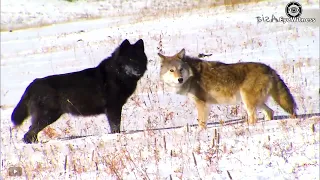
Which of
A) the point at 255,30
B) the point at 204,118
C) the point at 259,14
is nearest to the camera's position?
the point at 204,118

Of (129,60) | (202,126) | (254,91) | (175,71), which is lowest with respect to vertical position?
(202,126)

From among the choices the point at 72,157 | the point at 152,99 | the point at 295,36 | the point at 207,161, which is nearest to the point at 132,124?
the point at 152,99

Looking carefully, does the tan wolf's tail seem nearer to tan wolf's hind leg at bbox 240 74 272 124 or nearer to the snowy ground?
tan wolf's hind leg at bbox 240 74 272 124

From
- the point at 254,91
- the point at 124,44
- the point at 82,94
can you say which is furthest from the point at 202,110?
the point at 82,94

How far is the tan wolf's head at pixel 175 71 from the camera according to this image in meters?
8.15

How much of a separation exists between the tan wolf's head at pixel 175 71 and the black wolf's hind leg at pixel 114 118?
97 cm

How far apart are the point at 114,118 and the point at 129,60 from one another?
1.11 metres

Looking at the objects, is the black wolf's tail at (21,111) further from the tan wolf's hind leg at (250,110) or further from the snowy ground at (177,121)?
the tan wolf's hind leg at (250,110)

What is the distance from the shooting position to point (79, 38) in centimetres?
2059

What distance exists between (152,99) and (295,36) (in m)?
6.03

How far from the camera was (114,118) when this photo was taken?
28.0 ft

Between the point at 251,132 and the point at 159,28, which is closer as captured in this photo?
the point at 251,132

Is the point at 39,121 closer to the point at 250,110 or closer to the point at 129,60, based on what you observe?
the point at 129,60

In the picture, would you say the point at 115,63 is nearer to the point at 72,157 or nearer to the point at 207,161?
the point at 72,157
